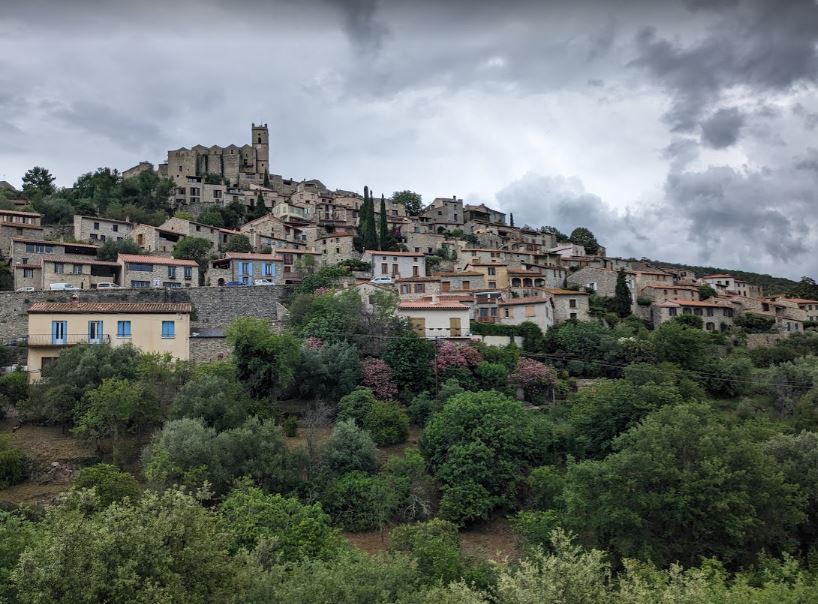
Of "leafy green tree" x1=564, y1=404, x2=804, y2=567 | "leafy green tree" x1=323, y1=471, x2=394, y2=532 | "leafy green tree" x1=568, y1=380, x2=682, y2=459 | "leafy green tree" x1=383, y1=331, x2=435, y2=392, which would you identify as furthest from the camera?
"leafy green tree" x1=383, y1=331, x2=435, y2=392

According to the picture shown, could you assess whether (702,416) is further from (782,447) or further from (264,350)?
(264,350)

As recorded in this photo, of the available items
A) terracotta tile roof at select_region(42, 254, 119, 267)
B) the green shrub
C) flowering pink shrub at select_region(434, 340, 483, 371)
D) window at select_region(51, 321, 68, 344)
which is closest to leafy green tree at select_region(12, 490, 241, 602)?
the green shrub

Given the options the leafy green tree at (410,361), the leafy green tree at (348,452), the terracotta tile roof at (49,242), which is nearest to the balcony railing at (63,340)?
the leafy green tree at (348,452)

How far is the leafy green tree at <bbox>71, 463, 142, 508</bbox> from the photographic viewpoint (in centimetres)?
2686

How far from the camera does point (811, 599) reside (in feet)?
56.4

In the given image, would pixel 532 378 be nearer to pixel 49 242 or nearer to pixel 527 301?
pixel 527 301

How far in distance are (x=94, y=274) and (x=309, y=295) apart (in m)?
20.5

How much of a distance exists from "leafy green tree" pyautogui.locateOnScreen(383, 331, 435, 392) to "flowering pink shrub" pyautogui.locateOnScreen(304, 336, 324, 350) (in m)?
4.44

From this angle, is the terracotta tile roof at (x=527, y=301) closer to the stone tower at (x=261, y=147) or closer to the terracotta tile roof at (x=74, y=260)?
the terracotta tile roof at (x=74, y=260)

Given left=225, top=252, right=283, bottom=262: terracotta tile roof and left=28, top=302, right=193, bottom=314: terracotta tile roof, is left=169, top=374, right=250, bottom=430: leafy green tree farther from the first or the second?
left=225, top=252, right=283, bottom=262: terracotta tile roof

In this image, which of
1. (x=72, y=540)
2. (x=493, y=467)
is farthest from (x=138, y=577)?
(x=493, y=467)

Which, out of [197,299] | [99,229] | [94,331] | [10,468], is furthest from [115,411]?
[99,229]

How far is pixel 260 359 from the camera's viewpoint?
39.8 m

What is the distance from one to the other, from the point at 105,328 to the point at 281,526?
76.9 feet
